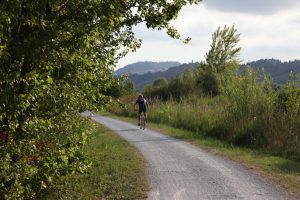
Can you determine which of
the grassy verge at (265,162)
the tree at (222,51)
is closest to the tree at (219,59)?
the tree at (222,51)

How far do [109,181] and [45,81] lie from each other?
192 inches

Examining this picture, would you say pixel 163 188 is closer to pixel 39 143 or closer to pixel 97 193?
pixel 97 193

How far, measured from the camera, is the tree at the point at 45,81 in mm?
6711

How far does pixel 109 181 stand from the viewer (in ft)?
36.1

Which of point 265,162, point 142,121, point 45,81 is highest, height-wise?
point 45,81

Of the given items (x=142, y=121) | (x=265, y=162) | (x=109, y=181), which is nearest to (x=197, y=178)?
(x=109, y=181)

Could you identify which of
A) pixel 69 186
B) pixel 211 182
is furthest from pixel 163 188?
pixel 69 186

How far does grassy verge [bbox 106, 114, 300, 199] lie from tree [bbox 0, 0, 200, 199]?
4976 mm

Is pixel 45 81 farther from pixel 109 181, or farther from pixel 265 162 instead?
pixel 265 162

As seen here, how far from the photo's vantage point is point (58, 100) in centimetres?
767

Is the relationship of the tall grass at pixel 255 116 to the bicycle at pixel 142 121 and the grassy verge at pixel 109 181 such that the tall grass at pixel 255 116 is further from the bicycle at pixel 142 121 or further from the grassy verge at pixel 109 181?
Result: the grassy verge at pixel 109 181

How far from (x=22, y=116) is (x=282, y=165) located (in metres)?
8.50

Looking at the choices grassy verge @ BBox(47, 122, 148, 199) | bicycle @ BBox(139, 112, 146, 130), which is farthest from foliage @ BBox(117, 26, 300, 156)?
grassy verge @ BBox(47, 122, 148, 199)

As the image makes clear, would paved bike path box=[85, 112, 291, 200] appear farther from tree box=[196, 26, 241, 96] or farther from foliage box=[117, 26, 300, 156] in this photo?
tree box=[196, 26, 241, 96]
